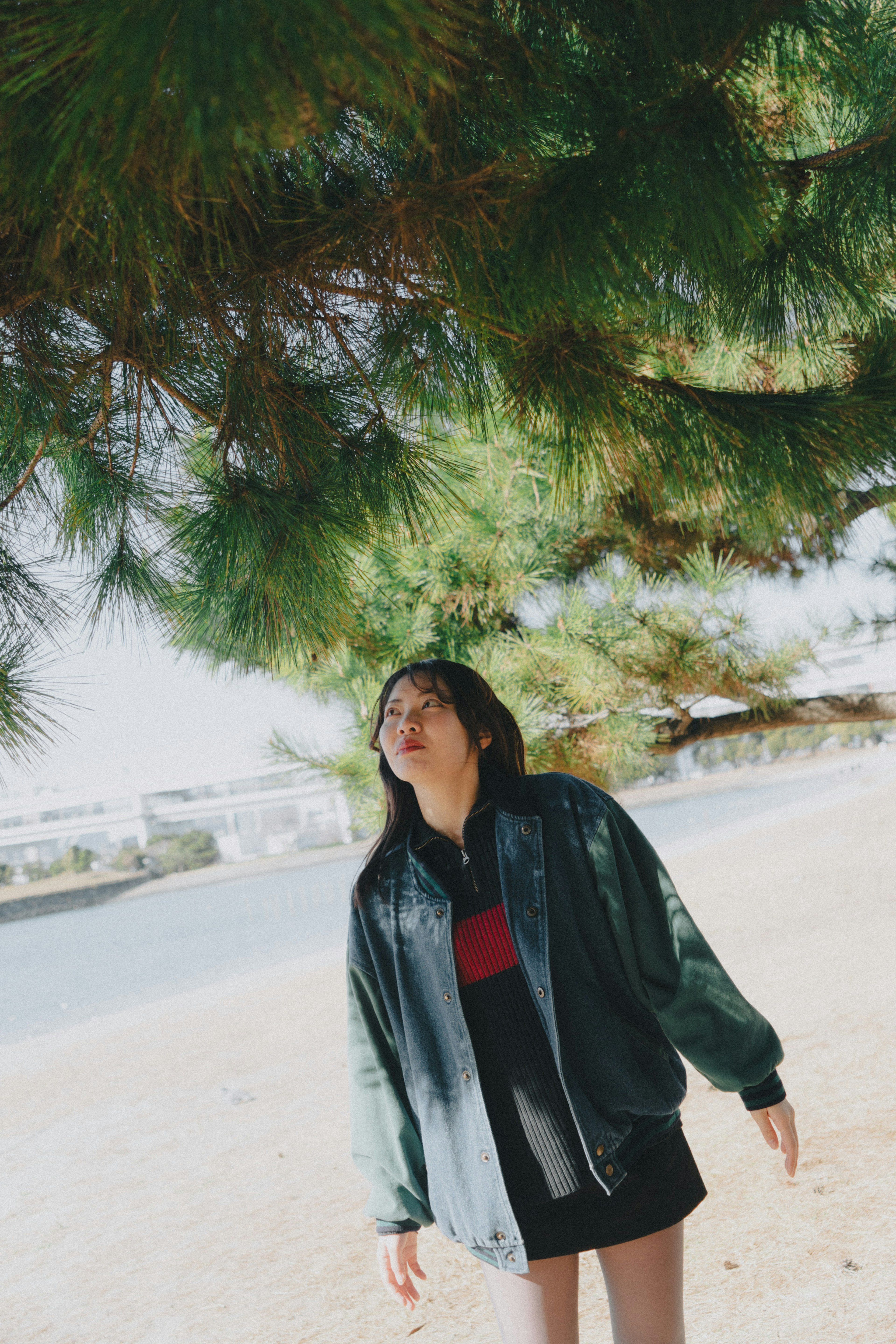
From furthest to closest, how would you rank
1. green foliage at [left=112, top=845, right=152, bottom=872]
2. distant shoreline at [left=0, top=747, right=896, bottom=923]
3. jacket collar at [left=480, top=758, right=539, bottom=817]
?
green foliage at [left=112, top=845, right=152, bottom=872] → distant shoreline at [left=0, top=747, right=896, bottom=923] → jacket collar at [left=480, top=758, right=539, bottom=817]

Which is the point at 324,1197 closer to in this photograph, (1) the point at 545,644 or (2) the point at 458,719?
(1) the point at 545,644

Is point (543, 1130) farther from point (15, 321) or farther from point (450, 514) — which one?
point (450, 514)

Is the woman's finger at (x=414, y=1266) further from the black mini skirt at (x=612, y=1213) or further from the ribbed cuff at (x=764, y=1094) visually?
the ribbed cuff at (x=764, y=1094)

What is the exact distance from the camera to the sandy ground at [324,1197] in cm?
214

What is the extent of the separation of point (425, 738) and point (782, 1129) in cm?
70

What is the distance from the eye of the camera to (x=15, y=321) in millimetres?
1151

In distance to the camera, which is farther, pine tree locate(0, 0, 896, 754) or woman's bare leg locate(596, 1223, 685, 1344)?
woman's bare leg locate(596, 1223, 685, 1344)

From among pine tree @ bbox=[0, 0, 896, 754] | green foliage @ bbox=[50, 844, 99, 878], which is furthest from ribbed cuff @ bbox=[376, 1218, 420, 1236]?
green foliage @ bbox=[50, 844, 99, 878]

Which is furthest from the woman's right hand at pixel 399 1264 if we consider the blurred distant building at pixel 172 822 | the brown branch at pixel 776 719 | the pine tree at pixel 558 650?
the blurred distant building at pixel 172 822

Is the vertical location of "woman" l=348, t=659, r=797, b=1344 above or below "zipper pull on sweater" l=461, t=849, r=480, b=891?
below

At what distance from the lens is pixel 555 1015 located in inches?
44.3

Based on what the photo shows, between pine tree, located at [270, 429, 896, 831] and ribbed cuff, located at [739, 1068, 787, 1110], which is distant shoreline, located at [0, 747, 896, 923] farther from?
ribbed cuff, located at [739, 1068, 787, 1110]

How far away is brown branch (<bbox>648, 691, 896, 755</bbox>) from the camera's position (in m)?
2.68

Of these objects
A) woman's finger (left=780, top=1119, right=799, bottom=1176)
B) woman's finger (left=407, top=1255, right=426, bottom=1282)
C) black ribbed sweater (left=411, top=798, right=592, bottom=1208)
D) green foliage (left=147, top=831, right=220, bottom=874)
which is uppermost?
black ribbed sweater (left=411, top=798, right=592, bottom=1208)
